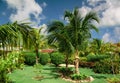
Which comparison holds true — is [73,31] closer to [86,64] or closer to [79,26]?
[79,26]

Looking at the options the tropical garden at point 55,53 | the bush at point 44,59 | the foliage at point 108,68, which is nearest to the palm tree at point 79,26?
the tropical garden at point 55,53

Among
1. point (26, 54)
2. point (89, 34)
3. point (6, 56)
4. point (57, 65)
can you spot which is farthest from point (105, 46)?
point (6, 56)

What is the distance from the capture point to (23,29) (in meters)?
10.1

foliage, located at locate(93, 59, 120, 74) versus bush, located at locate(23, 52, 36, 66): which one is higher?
bush, located at locate(23, 52, 36, 66)

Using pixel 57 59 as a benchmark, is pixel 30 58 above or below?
above

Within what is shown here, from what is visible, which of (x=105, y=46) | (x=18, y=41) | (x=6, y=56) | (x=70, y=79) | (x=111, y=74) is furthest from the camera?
(x=105, y=46)

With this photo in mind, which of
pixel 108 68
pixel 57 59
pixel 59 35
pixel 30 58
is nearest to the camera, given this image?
pixel 59 35

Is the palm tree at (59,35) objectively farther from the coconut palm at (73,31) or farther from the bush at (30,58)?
the bush at (30,58)

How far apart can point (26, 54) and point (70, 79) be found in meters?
14.5

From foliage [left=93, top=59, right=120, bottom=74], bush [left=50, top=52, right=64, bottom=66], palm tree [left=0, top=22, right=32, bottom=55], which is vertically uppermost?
palm tree [left=0, top=22, right=32, bottom=55]

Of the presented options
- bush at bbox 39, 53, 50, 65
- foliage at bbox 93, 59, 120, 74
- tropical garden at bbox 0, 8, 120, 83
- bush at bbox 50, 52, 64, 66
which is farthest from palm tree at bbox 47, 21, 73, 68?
bush at bbox 39, 53, 50, 65

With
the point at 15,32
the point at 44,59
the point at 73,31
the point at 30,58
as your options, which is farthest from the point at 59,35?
the point at 44,59

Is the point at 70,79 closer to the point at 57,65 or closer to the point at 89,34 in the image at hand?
the point at 89,34

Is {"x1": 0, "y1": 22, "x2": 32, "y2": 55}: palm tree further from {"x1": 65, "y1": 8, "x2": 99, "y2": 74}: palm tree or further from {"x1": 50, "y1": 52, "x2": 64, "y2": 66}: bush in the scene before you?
{"x1": 50, "y1": 52, "x2": 64, "y2": 66}: bush
